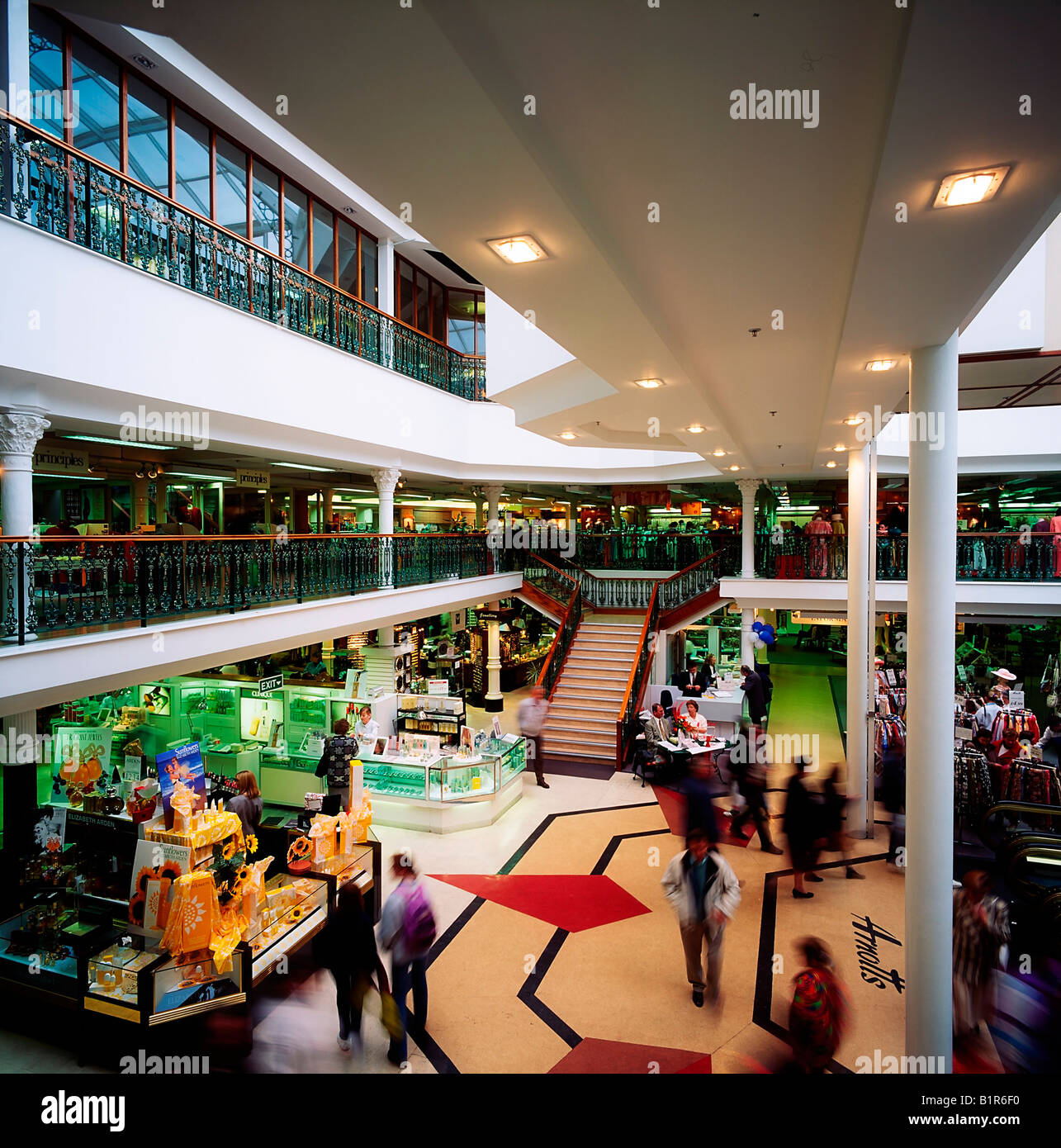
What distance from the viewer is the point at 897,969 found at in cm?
645

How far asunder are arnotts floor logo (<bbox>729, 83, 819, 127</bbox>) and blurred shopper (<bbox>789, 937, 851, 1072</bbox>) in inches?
184

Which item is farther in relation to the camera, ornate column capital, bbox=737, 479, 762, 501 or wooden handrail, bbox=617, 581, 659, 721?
ornate column capital, bbox=737, 479, 762, 501

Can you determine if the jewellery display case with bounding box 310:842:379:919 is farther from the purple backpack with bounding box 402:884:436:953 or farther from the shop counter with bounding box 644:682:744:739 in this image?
the shop counter with bounding box 644:682:744:739

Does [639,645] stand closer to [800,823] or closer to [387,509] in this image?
[387,509]

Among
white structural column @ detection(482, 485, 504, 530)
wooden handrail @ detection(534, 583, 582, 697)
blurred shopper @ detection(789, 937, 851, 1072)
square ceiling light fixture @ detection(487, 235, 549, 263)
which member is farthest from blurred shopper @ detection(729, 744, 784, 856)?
white structural column @ detection(482, 485, 504, 530)

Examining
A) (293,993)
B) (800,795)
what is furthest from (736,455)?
(293,993)

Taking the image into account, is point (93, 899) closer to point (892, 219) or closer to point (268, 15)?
point (268, 15)

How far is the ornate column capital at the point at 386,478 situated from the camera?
42.5 feet

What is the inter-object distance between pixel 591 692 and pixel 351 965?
10303mm

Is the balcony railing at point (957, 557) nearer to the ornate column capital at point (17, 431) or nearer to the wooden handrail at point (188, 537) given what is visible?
the wooden handrail at point (188, 537)

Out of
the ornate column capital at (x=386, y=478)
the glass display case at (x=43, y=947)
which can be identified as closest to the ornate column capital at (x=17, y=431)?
the glass display case at (x=43, y=947)

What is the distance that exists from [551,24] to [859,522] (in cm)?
926
